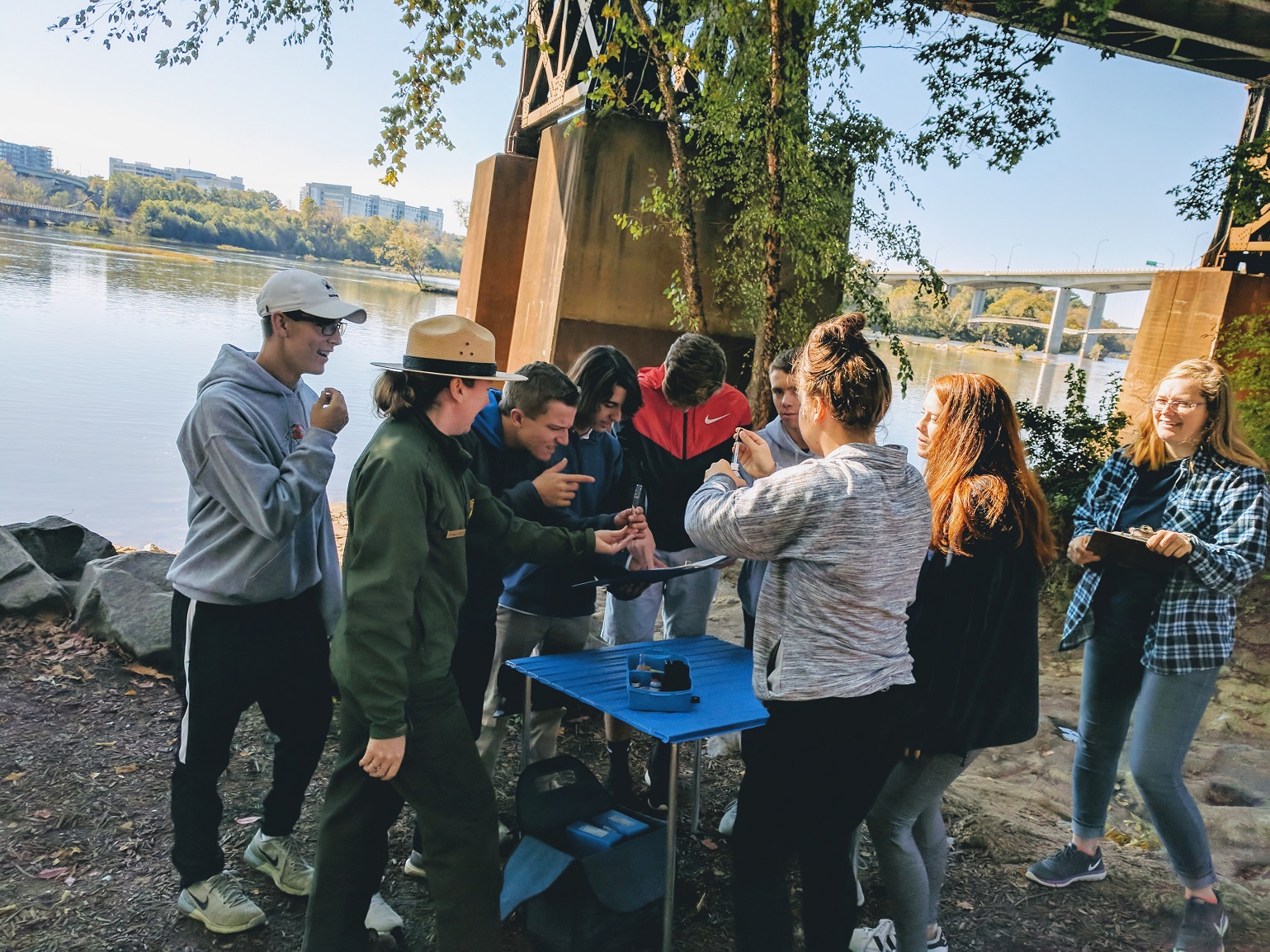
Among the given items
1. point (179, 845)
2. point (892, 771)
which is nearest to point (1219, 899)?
point (892, 771)

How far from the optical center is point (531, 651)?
3338 millimetres

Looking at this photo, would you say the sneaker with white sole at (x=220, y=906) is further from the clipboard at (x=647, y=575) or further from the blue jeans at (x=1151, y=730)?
the blue jeans at (x=1151, y=730)

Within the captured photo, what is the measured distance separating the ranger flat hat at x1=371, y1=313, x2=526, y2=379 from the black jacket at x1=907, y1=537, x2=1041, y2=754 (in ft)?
4.27

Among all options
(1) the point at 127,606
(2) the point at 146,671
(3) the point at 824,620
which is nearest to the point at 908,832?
(3) the point at 824,620

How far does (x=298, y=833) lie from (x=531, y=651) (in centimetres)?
106

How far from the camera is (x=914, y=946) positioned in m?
2.51

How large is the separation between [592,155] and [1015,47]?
11.0ft

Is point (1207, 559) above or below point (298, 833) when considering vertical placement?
above

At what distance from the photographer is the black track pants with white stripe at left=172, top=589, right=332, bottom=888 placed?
2.58 meters

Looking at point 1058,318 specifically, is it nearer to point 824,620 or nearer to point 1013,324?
point 1013,324

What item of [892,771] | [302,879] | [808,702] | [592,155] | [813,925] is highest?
[592,155]

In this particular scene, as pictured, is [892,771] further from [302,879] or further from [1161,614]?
[302,879]

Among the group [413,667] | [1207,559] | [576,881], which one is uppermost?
[1207,559]

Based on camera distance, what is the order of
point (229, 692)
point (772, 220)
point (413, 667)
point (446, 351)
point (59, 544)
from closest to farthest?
point (413, 667) < point (446, 351) < point (229, 692) < point (59, 544) < point (772, 220)
